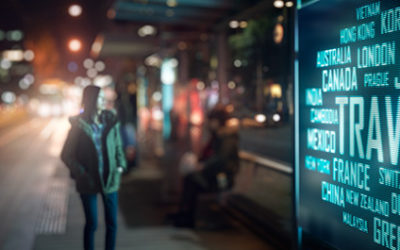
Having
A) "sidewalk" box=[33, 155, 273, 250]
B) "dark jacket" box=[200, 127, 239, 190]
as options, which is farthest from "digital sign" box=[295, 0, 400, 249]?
"dark jacket" box=[200, 127, 239, 190]

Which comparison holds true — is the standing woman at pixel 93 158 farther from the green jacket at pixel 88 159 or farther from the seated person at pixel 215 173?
the seated person at pixel 215 173

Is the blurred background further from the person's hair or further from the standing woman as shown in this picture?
the person's hair

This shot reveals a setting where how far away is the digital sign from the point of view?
3393mm

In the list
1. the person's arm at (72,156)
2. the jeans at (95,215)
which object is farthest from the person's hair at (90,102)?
the jeans at (95,215)

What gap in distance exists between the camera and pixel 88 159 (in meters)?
5.12

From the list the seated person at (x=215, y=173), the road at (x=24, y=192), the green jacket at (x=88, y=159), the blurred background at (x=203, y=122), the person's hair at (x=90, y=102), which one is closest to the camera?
the green jacket at (x=88, y=159)

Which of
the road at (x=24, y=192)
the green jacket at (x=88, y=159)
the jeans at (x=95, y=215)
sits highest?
the green jacket at (x=88, y=159)

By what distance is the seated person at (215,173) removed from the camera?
7.42m

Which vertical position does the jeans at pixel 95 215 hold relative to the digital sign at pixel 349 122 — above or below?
below

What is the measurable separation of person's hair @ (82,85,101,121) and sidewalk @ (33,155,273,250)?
1906mm

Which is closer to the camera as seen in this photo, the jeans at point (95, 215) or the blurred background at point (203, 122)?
the jeans at point (95, 215)

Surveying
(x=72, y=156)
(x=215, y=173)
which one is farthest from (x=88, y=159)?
(x=215, y=173)

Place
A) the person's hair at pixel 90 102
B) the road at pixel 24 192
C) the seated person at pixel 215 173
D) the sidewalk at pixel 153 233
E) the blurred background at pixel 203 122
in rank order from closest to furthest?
the person's hair at pixel 90 102, the sidewalk at pixel 153 233, the blurred background at pixel 203 122, the road at pixel 24 192, the seated person at pixel 215 173

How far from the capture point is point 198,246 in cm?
637
